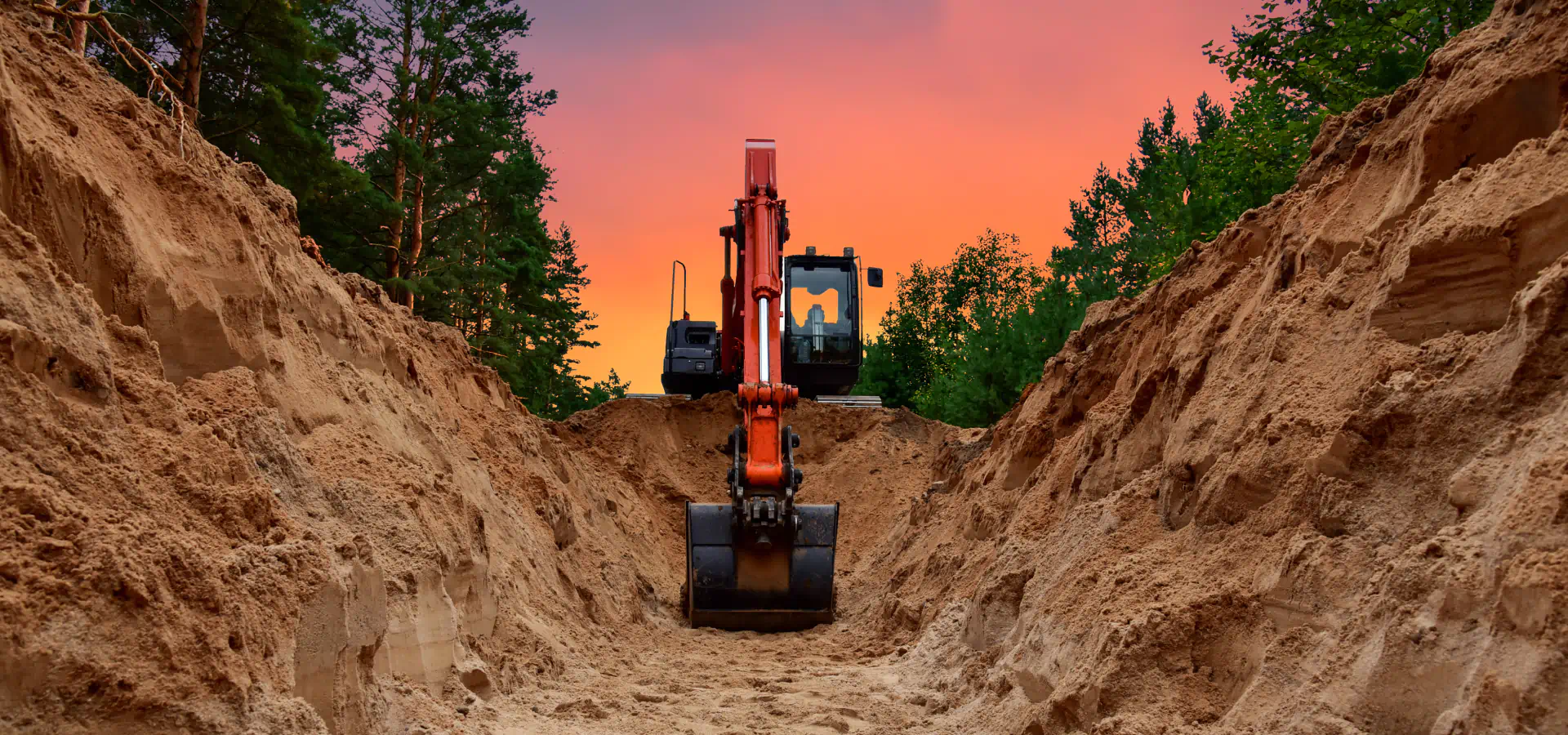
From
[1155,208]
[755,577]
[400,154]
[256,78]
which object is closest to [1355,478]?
[755,577]

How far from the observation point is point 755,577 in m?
12.5

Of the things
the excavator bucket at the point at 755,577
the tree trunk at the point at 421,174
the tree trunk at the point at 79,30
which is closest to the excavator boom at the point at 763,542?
the excavator bucket at the point at 755,577

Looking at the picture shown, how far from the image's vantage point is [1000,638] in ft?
26.0

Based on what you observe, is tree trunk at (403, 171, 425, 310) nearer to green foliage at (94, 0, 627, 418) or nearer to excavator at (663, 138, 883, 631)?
green foliage at (94, 0, 627, 418)

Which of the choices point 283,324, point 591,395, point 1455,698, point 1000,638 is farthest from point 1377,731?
point 591,395

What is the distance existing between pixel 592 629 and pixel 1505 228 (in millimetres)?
7819

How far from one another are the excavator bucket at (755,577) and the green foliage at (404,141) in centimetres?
1034

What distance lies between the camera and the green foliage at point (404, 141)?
61.3ft

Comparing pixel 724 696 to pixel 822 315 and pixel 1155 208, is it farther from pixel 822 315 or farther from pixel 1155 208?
pixel 1155 208

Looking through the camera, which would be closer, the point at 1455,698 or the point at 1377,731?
the point at 1455,698

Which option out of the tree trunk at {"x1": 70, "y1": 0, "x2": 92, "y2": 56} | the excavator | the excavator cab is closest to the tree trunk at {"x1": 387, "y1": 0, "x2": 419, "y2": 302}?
the excavator cab

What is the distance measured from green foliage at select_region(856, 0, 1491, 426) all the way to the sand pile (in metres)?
8.12

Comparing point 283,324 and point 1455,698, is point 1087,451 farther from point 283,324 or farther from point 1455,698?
point 283,324

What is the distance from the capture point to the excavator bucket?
491 inches
